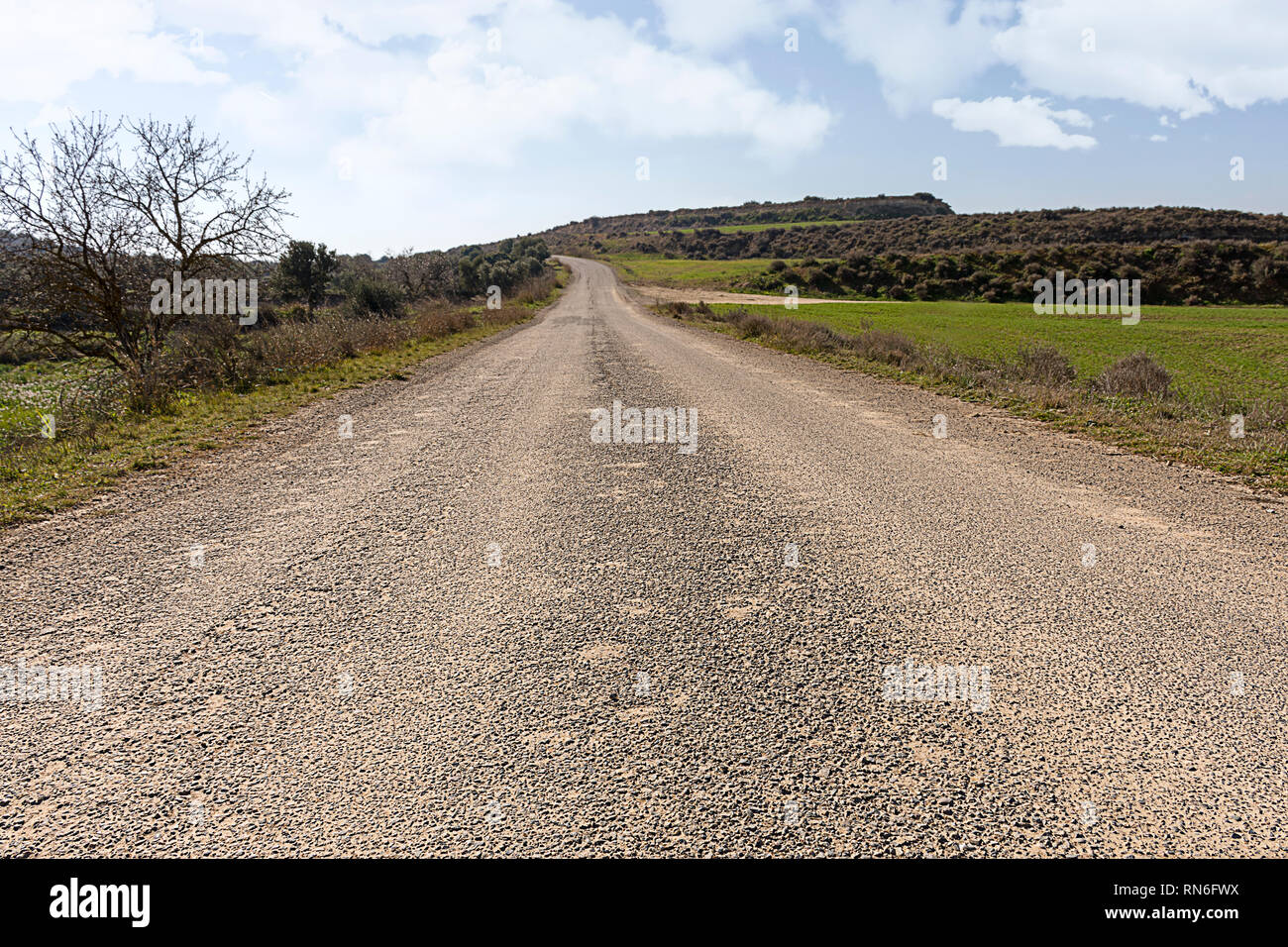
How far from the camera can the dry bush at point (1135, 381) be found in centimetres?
1098

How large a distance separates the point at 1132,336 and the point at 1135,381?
77.6 feet

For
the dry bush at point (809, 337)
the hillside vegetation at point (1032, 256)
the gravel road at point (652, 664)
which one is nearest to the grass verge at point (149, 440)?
the gravel road at point (652, 664)

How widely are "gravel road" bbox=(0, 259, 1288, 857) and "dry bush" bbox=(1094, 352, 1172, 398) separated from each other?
512cm

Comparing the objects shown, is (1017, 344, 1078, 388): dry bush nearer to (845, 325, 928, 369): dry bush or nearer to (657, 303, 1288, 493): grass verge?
(657, 303, 1288, 493): grass verge

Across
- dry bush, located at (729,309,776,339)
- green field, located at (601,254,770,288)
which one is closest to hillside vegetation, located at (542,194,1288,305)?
green field, located at (601,254,770,288)

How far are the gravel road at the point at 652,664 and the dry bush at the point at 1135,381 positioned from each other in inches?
201

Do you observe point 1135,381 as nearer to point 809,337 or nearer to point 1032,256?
point 809,337

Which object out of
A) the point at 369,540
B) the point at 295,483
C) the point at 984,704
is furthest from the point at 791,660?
the point at 295,483

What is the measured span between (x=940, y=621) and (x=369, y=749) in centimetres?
307

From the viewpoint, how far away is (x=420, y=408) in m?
10.5

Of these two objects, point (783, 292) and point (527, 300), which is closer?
point (527, 300)

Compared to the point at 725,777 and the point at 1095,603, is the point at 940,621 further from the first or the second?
the point at 725,777

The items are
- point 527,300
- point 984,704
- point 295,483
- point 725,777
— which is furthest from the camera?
point 527,300
